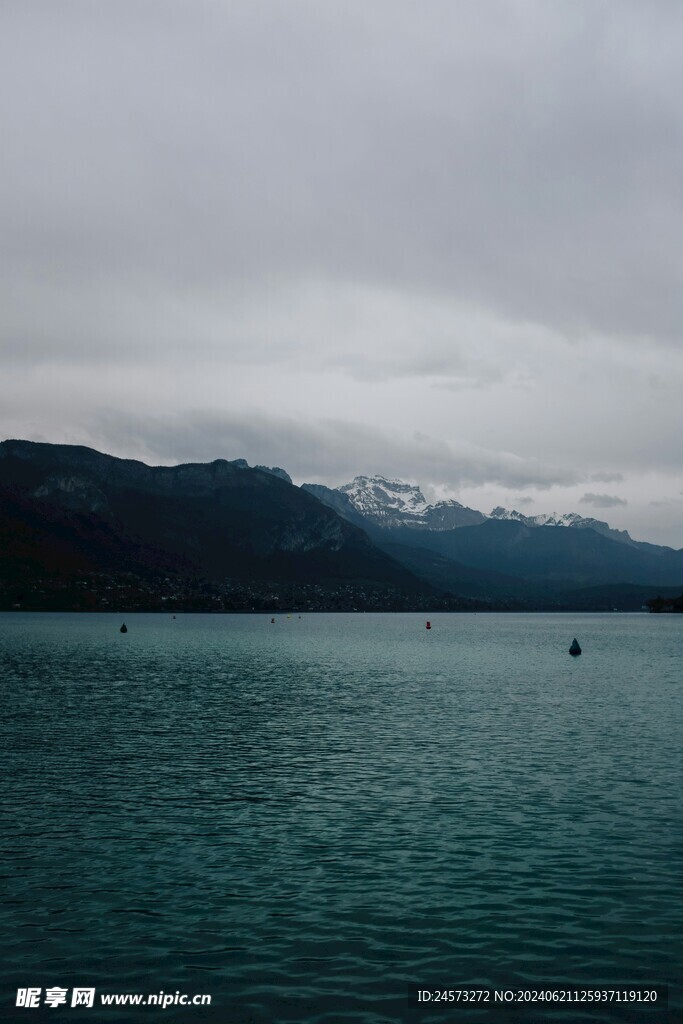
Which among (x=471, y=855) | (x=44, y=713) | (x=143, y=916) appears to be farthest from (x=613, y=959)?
(x=44, y=713)

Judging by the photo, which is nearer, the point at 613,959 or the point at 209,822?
the point at 613,959

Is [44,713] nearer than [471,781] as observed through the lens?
No

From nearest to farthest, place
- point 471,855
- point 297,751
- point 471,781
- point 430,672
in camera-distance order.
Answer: point 471,855 < point 471,781 < point 297,751 < point 430,672

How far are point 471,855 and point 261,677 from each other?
82.9m

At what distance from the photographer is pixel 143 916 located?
1038 inches

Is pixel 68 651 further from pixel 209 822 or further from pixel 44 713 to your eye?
pixel 209 822

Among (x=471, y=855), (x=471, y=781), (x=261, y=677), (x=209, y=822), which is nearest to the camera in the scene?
(x=471, y=855)

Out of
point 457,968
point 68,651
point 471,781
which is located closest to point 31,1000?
point 457,968

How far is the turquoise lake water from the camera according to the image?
2227 centimetres

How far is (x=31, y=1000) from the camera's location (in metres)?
20.9

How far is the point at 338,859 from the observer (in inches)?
1264

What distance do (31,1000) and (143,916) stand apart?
225 inches

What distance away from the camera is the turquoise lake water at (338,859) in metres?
22.3

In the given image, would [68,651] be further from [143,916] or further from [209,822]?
[143,916]
